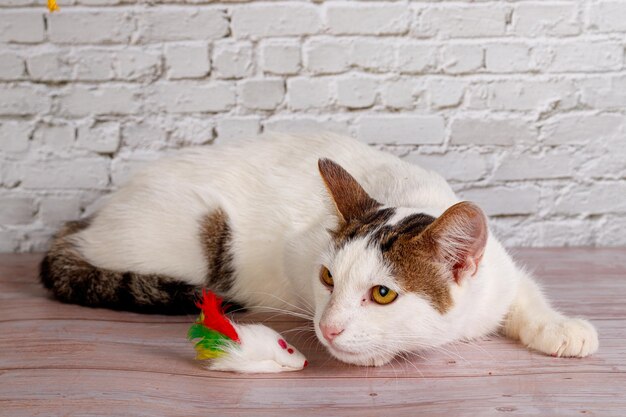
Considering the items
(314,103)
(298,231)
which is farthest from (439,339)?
(314,103)

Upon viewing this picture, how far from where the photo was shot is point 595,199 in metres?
2.62

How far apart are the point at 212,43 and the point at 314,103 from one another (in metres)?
0.42

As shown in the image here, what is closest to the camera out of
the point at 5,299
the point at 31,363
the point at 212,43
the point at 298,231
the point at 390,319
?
the point at 390,319

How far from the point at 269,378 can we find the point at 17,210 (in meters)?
1.49

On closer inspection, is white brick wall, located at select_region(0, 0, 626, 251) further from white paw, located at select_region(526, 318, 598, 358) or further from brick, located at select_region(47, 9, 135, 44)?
white paw, located at select_region(526, 318, 598, 358)

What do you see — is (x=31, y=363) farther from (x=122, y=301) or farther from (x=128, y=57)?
(x=128, y=57)

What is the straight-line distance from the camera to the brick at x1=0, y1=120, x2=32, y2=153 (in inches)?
98.5

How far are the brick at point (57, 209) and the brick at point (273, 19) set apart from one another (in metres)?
0.86

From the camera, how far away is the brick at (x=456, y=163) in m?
2.55

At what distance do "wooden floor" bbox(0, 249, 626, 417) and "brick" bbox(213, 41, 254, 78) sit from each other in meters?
0.96

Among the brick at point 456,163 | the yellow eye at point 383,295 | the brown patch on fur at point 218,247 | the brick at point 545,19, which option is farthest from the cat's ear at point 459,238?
the brick at point 545,19

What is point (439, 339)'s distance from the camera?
59.0 inches

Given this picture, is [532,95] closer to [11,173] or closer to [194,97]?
[194,97]

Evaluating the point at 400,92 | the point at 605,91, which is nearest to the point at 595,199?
the point at 605,91
